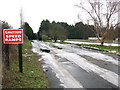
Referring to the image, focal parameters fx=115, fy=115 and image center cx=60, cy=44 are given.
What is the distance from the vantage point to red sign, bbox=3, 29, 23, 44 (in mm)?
5281

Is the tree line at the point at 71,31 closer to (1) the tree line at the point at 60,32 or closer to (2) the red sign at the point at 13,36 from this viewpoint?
(1) the tree line at the point at 60,32

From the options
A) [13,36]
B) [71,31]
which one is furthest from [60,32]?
[13,36]

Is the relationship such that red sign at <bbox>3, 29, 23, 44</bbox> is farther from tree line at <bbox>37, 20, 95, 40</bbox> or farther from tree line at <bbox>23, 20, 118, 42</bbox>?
tree line at <bbox>37, 20, 95, 40</bbox>

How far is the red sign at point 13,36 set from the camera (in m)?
5.28

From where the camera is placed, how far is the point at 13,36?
209 inches

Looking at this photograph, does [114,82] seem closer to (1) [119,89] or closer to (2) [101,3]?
(1) [119,89]

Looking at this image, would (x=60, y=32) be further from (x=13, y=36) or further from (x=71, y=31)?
(x=13, y=36)

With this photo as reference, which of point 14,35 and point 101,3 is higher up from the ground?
point 101,3

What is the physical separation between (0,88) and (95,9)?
2399cm

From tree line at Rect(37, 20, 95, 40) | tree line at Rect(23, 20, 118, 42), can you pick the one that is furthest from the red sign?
tree line at Rect(37, 20, 95, 40)

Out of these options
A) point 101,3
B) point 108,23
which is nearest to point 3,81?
point 108,23

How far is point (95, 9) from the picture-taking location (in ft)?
78.9

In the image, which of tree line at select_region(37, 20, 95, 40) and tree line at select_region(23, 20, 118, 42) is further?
tree line at select_region(37, 20, 95, 40)

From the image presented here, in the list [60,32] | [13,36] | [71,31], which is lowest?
[13,36]
